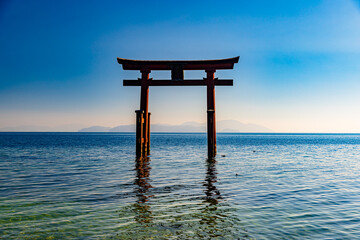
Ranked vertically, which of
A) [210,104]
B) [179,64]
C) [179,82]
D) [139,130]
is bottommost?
[139,130]

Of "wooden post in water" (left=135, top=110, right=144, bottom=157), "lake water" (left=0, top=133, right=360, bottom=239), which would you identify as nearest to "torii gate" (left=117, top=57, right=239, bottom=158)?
"wooden post in water" (left=135, top=110, right=144, bottom=157)

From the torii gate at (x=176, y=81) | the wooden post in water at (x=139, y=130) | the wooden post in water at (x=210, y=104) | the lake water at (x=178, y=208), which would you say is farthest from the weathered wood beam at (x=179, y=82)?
the lake water at (x=178, y=208)

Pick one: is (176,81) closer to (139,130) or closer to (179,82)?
(179,82)

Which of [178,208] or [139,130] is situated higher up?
[139,130]

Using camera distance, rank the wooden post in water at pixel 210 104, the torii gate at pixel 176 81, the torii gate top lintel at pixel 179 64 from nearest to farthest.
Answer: the wooden post in water at pixel 210 104, the torii gate at pixel 176 81, the torii gate top lintel at pixel 179 64

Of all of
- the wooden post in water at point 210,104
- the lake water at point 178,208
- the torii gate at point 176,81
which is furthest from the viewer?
the torii gate at point 176,81

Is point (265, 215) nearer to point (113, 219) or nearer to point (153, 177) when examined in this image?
point (113, 219)

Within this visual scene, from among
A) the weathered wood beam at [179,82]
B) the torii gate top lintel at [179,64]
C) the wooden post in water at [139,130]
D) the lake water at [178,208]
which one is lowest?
the lake water at [178,208]

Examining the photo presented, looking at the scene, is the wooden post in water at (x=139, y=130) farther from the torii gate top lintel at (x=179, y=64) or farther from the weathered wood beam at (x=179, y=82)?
the torii gate top lintel at (x=179, y=64)

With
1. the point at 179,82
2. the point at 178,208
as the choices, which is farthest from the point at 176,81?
the point at 178,208

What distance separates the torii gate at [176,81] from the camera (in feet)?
51.1

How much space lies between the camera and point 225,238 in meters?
4.67

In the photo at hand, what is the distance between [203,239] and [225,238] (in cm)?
41

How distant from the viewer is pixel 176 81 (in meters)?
16.0
